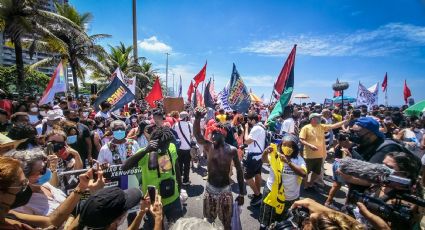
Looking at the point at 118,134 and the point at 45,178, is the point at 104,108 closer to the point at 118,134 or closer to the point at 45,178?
the point at 118,134

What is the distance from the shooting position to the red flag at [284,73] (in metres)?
6.18

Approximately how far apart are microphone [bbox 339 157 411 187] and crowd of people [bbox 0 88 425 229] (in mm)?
13

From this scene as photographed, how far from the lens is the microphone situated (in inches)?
82.2

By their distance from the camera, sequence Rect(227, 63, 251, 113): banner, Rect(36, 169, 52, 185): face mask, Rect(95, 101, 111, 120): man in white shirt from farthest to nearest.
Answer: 1. Rect(227, 63, 251, 113): banner
2. Rect(95, 101, 111, 120): man in white shirt
3. Rect(36, 169, 52, 185): face mask

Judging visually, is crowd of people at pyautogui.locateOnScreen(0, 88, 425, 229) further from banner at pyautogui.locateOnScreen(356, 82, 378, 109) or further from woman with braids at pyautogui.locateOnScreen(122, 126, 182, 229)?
banner at pyautogui.locateOnScreen(356, 82, 378, 109)

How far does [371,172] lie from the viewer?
2236mm

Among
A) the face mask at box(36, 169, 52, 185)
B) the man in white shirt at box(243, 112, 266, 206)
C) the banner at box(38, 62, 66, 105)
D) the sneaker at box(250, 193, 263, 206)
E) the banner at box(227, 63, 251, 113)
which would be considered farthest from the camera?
the banner at box(227, 63, 251, 113)

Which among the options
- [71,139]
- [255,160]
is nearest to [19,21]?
[71,139]

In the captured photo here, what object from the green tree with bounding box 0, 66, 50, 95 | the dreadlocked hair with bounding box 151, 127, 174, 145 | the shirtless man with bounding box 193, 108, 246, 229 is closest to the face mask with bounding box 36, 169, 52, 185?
the dreadlocked hair with bounding box 151, 127, 174, 145

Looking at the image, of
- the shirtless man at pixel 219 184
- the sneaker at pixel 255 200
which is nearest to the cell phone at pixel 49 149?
the shirtless man at pixel 219 184

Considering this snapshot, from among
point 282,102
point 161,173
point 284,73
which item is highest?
point 284,73

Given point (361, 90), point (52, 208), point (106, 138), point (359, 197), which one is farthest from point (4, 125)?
point (361, 90)

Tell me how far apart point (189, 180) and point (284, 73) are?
3.74 meters

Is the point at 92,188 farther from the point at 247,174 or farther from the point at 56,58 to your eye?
the point at 56,58
